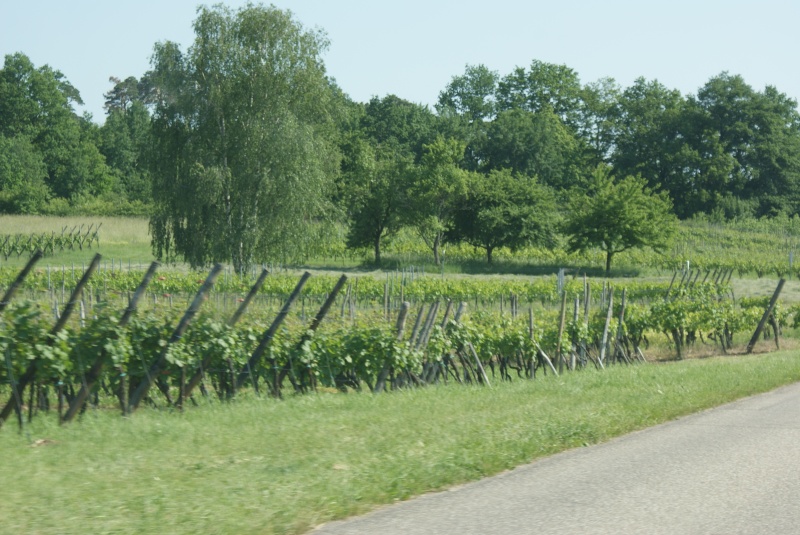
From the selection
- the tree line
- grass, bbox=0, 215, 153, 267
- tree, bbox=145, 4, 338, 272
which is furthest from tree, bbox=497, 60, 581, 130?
tree, bbox=145, 4, 338, 272

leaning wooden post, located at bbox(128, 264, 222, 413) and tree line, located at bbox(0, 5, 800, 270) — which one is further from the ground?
tree line, located at bbox(0, 5, 800, 270)

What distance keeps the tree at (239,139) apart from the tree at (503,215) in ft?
74.9

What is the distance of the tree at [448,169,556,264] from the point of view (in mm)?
66688

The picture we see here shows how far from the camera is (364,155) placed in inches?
2749

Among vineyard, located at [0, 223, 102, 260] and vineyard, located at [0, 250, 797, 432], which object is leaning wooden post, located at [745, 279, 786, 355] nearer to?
vineyard, located at [0, 250, 797, 432]

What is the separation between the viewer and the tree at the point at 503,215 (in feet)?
219

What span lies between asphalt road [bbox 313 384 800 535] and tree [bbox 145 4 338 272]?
35.8 metres

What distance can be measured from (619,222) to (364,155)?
1854 cm

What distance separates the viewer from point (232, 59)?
148 ft

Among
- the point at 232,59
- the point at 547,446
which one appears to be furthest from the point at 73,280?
the point at 547,446

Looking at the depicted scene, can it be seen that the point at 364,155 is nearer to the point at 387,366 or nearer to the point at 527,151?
the point at 527,151

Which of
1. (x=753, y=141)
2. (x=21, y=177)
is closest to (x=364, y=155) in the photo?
(x=21, y=177)

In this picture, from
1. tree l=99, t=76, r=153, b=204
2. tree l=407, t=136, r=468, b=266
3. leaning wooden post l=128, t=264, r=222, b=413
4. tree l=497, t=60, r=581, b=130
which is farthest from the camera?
tree l=497, t=60, r=581, b=130

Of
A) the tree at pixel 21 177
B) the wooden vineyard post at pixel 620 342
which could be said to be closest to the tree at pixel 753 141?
the tree at pixel 21 177
